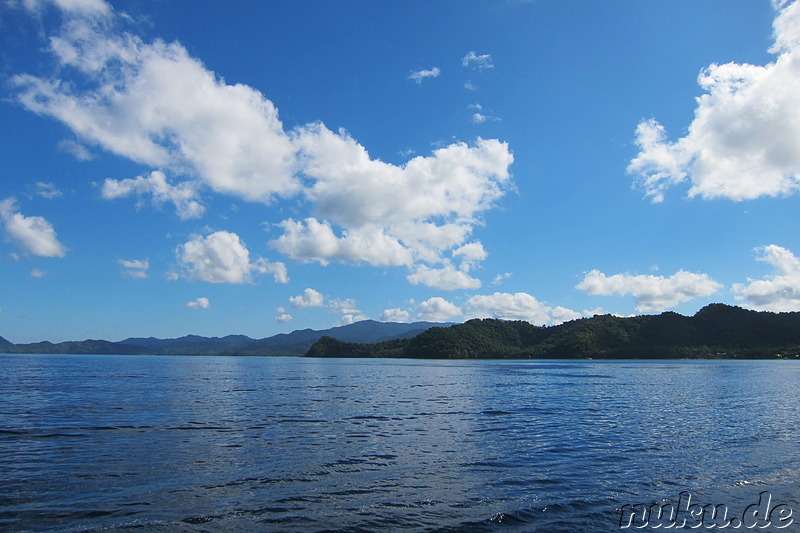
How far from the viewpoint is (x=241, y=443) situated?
106 ft

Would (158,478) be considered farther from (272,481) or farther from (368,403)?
(368,403)

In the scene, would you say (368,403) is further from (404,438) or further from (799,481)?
(799,481)

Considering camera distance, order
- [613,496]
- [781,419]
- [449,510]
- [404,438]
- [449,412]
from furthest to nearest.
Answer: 1. [449,412]
2. [781,419]
3. [404,438]
4. [613,496]
5. [449,510]

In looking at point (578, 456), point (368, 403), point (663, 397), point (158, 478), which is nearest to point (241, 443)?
point (158, 478)

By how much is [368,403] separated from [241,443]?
89.2 ft

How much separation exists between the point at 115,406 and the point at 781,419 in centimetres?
6780

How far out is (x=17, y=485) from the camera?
22.0m

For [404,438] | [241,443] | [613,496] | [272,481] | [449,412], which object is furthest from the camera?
[449,412]

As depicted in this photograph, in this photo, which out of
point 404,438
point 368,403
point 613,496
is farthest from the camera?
point 368,403

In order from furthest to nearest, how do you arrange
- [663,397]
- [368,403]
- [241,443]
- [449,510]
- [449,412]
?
[663,397], [368,403], [449,412], [241,443], [449,510]

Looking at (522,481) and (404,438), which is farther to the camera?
(404,438)

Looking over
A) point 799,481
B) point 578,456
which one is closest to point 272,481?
point 578,456

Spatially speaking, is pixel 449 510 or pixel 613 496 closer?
pixel 449 510

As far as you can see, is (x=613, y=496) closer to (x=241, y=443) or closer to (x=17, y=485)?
(x=241, y=443)
